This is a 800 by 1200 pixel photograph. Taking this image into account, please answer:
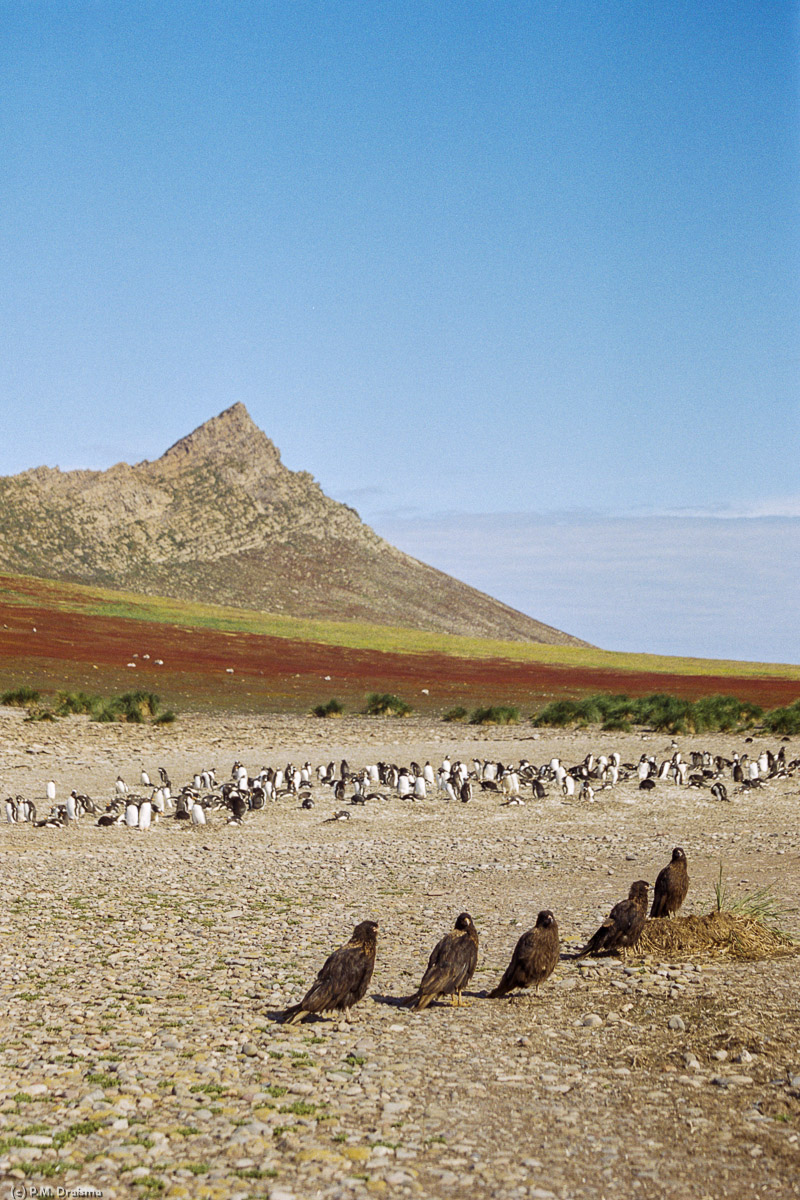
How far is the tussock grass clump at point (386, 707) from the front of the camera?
36.8m

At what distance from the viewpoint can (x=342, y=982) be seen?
282 inches

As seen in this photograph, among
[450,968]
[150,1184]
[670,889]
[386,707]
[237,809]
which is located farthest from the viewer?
[386,707]

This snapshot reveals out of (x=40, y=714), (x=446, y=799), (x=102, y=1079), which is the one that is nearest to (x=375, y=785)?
(x=446, y=799)

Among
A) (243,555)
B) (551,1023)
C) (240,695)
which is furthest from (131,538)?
(551,1023)

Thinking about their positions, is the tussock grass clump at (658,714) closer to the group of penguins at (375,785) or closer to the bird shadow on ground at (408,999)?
the group of penguins at (375,785)

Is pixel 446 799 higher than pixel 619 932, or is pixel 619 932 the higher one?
pixel 619 932

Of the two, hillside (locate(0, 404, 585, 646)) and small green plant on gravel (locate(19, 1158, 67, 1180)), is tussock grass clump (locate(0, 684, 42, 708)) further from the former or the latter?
hillside (locate(0, 404, 585, 646))

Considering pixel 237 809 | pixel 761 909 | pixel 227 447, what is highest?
pixel 227 447

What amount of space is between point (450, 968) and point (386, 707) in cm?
2969

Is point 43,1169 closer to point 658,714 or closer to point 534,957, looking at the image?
point 534,957

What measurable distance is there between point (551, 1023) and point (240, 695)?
33.2 meters

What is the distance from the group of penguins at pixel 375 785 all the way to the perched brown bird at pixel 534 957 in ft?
35.5

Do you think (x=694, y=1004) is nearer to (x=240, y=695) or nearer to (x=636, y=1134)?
(x=636, y=1134)

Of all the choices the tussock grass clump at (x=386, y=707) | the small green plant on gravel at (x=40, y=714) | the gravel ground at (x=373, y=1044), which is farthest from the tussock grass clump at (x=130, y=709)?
the gravel ground at (x=373, y=1044)
